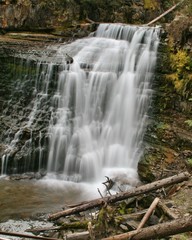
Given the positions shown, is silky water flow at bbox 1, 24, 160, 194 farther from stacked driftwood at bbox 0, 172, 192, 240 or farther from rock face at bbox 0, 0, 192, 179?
stacked driftwood at bbox 0, 172, 192, 240

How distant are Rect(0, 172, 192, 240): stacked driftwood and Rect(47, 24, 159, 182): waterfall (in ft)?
10.6

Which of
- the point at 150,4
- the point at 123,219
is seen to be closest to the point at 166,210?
the point at 123,219

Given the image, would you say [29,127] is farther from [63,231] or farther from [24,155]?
[63,231]

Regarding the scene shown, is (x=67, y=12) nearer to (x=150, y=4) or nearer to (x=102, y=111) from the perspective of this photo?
(x=150, y=4)

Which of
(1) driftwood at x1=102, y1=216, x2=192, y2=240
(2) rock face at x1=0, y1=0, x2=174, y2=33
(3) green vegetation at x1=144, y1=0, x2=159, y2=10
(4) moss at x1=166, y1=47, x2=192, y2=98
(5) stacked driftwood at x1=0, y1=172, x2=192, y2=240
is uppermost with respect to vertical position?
(3) green vegetation at x1=144, y1=0, x2=159, y2=10

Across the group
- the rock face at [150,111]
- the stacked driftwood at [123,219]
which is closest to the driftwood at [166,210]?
the stacked driftwood at [123,219]

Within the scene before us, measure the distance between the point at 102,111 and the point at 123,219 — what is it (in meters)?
5.78

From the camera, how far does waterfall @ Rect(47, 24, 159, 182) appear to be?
1055 cm

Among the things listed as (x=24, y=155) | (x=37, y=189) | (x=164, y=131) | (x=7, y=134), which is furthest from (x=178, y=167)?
(x=7, y=134)

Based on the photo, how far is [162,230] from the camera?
4344 millimetres

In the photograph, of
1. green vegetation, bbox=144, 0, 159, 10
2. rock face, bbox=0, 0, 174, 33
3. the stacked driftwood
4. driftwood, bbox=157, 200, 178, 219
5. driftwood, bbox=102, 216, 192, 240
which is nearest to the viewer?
driftwood, bbox=102, 216, 192, 240

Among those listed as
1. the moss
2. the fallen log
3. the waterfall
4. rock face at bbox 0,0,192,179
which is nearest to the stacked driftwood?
the fallen log

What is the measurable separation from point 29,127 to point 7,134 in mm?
740

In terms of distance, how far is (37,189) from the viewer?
9.06m
